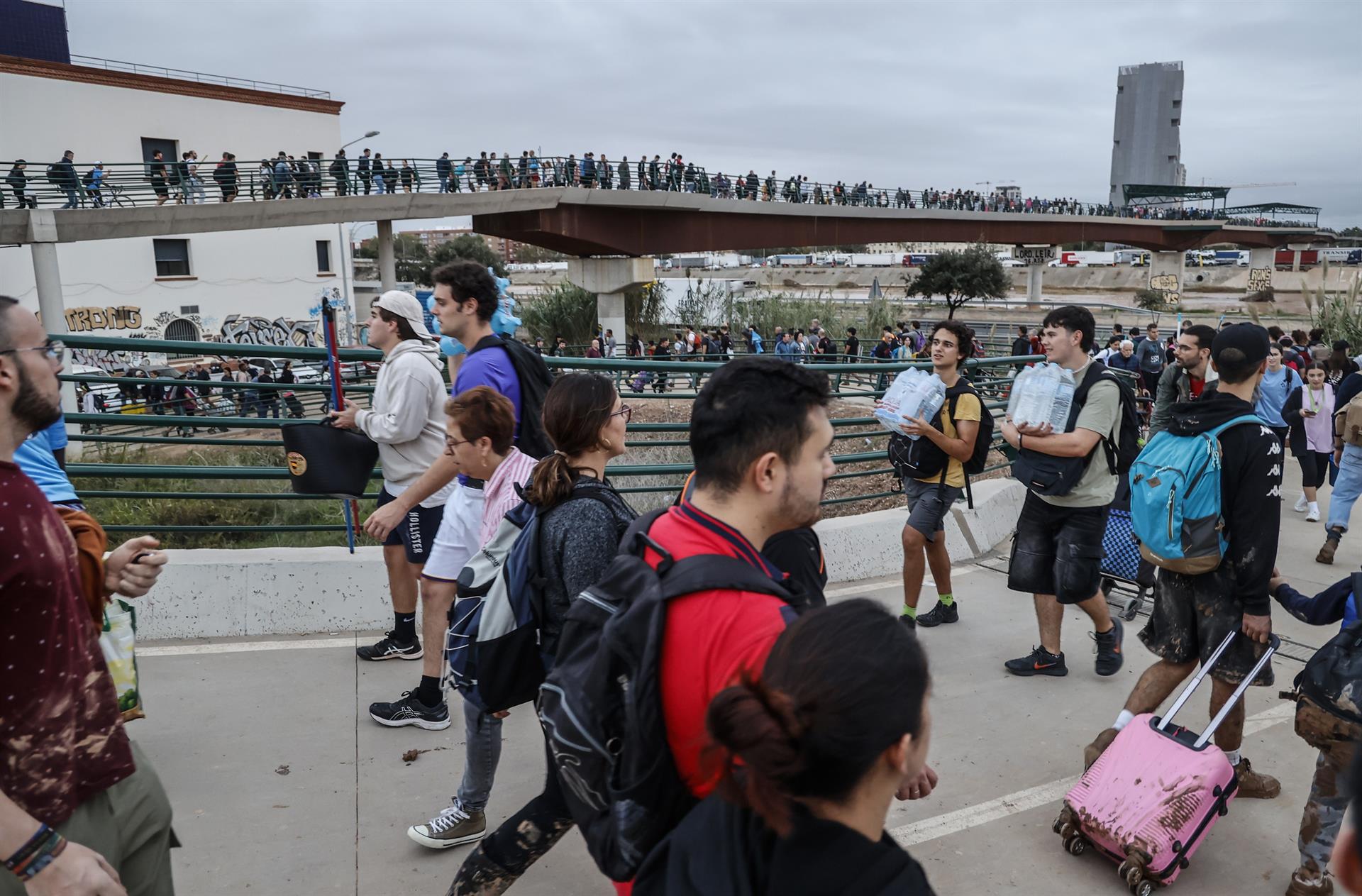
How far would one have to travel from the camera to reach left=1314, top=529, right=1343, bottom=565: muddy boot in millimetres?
7918

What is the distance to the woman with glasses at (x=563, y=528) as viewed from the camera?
8.39 ft

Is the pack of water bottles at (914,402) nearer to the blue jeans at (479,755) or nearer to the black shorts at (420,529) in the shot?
the black shorts at (420,529)

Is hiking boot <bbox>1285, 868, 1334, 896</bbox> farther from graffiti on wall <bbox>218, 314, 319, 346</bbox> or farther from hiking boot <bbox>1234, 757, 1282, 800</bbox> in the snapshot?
graffiti on wall <bbox>218, 314, 319, 346</bbox>

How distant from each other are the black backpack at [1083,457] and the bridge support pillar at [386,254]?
1260 inches

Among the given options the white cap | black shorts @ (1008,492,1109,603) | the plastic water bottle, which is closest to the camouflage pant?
black shorts @ (1008,492,1109,603)

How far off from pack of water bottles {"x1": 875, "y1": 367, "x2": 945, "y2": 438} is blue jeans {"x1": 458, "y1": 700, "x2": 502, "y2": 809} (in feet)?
9.77

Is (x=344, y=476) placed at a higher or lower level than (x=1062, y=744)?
higher

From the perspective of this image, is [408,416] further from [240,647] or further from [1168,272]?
[1168,272]

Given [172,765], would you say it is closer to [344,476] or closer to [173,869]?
[173,869]

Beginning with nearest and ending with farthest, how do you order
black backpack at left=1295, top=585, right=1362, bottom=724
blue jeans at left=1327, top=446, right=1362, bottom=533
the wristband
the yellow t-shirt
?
the wristband < black backpack at left=1295, top=585, right=1362, bottom=724 < the yellow t-shirt < blue jeans at left=1327, top=446, right=1362, bottom=533

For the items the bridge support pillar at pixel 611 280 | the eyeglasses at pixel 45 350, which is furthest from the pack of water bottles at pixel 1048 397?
the bridge support pillar at pixel 611 280

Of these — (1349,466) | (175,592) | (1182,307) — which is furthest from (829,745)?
(1182,307)

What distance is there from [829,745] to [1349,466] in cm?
844

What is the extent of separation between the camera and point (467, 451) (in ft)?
11.7
